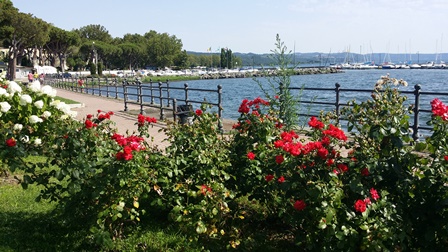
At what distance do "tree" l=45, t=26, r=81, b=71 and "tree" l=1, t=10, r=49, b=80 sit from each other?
1425 cm

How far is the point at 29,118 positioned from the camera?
12.8 feet

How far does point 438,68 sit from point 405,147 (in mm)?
Answer: 163837

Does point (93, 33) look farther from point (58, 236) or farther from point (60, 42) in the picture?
point (58, 236)

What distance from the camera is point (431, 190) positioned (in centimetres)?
288

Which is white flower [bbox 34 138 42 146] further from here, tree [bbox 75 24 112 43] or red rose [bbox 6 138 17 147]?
tree [bbox 75 24 112 43]

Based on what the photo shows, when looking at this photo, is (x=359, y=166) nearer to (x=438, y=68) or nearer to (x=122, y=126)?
(x=122, y=126)

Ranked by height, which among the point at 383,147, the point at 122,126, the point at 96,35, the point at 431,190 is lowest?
the point at 122,126

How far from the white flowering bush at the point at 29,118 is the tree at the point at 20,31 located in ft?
168

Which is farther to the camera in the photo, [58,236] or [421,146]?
[58,236]

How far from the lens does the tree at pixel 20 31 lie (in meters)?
50.6

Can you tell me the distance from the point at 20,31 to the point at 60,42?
83.4ft

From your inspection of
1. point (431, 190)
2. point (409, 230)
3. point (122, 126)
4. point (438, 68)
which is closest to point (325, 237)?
point (409, 230)

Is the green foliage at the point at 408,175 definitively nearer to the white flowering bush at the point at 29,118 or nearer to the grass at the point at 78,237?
the grass at the point at 78,237

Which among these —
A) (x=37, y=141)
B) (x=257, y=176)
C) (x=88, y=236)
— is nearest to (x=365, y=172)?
(x=257, y=176)
